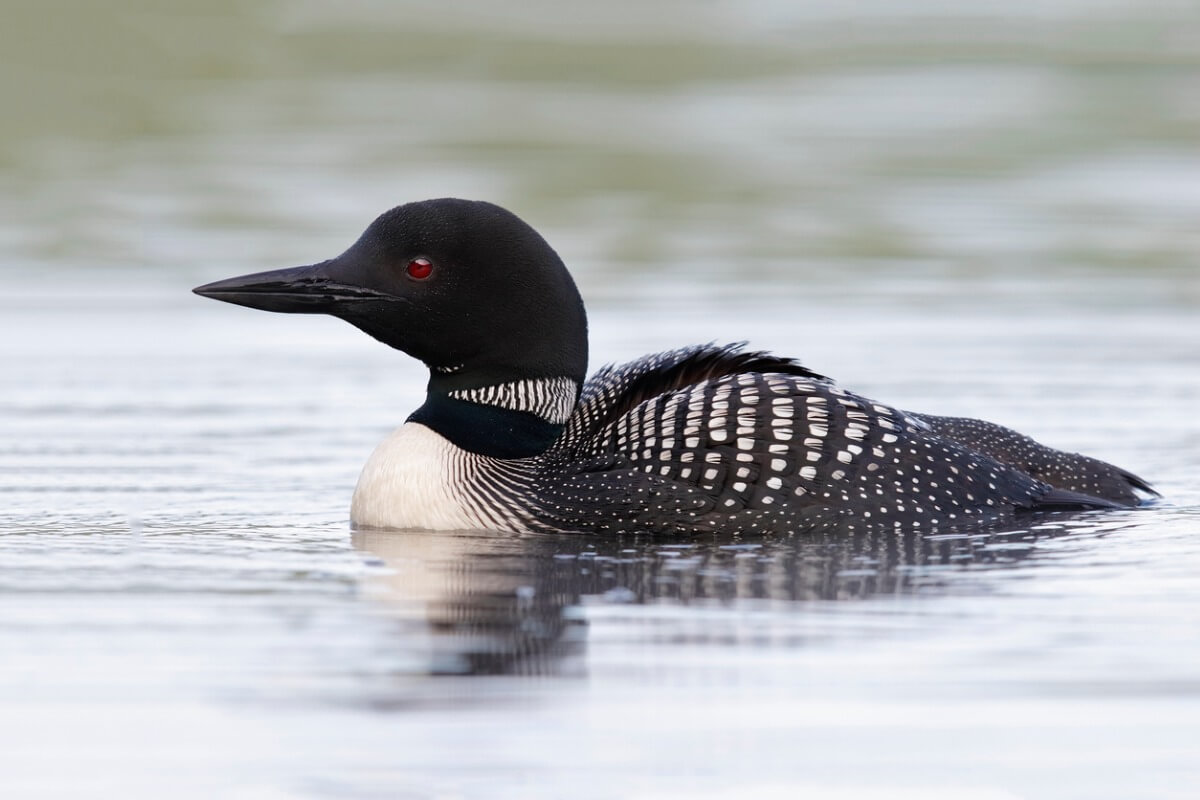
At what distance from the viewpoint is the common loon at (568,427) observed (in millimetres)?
5324

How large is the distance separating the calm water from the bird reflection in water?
2 centimetres

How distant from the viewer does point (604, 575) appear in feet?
15.9

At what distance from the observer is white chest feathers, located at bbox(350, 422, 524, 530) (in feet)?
17.9

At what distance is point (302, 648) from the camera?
13.4 ft

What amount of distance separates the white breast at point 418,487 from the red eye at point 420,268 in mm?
406

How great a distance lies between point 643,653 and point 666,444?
136 cm

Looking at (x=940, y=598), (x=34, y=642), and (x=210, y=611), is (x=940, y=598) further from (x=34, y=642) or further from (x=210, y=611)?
(x=34, y=642)

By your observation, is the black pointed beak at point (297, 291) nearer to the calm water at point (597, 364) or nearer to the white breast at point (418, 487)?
the white breast at point (418, 487)

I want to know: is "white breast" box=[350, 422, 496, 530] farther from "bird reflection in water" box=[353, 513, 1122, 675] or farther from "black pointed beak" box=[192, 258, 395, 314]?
"black pointed beak" box=[192, 258, 395, 314]

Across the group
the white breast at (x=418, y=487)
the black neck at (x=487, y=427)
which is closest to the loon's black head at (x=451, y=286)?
the black neck at (x=487, y=427)

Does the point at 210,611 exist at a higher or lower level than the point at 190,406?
lower

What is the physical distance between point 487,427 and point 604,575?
0.91 metres

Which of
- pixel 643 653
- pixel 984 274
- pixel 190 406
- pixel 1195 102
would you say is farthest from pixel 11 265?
pixel 1195 102

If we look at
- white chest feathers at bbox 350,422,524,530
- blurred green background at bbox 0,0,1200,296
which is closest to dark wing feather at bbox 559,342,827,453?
white chest feathers at bbox 350,422,524,530
